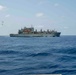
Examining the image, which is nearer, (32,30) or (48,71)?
(48,71)

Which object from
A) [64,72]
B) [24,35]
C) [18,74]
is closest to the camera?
[18,74]

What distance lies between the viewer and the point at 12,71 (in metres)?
19.4

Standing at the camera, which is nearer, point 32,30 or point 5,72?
point 5,72

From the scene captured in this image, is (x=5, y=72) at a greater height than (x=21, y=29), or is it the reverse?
(x=21, y=29)

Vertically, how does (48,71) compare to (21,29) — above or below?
below

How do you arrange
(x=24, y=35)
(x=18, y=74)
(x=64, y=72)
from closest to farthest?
(x=18, y=74)
(x=64, y=72)
(x=24, y=35)

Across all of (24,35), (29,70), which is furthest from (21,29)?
(29,70)

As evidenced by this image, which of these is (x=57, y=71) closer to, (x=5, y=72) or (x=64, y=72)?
(x=64, y=72)

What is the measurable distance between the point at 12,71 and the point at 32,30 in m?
177

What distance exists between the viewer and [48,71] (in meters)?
19.3

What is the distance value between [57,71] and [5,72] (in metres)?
4.92

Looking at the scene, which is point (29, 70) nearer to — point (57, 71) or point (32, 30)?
point (57, 71)

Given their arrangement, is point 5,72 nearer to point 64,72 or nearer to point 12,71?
point 12,71

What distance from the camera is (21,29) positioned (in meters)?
196
